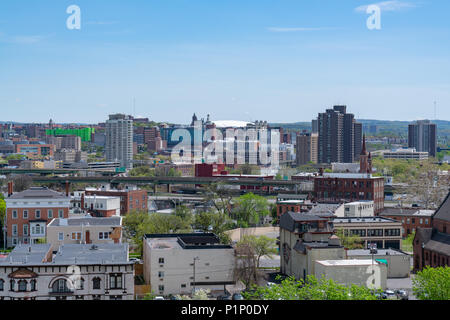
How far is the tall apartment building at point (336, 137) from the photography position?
4695 inches

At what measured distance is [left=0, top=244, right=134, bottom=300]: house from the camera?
16938mm

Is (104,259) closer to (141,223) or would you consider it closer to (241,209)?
(141,223)

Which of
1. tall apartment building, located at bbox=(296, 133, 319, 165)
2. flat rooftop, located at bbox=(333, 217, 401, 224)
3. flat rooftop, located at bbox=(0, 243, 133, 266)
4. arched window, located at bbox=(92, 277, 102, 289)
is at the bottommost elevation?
flat rooftop, located at bbox=(333, 217, 401, 224)

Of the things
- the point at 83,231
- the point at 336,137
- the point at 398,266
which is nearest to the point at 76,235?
the point at 83,231

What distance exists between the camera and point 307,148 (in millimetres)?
127125

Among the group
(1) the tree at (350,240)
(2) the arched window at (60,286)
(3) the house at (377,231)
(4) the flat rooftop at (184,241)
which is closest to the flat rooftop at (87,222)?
(4) the flat rooftop at (184,241)

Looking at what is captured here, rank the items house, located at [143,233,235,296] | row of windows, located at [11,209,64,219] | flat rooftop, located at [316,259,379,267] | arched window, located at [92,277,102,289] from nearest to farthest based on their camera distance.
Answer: arched window, located at [92,277,102,289], flat rooftop, located at [316,259,379,267], house, located at [143,233,235,296], row of windows, located at [11,209,64,219]

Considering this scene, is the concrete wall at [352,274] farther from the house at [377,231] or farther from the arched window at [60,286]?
the house at [377,231]

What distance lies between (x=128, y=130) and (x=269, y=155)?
99.1 ft

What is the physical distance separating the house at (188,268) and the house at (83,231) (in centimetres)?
429

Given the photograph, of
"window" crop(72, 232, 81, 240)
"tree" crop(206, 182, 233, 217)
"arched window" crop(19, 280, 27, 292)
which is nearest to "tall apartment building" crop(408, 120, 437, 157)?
"tree" crop(206, 182, 233, 217)

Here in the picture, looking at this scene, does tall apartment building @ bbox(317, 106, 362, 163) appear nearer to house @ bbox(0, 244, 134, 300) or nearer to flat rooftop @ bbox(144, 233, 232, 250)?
flat rooftop @ bbox(144, 233, 232, 250)

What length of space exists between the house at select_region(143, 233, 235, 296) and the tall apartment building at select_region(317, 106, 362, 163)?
98546 millimetres
